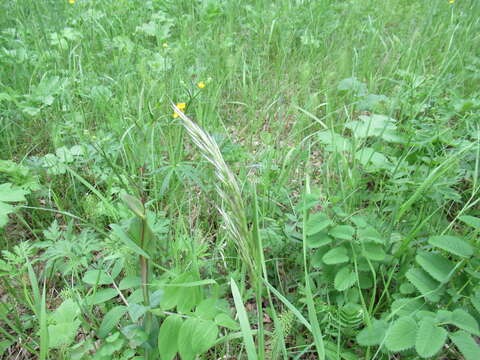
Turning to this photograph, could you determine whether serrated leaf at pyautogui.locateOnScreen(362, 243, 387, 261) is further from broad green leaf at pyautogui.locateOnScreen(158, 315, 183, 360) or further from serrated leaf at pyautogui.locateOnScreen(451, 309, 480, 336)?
broad green leaf at pyautogui.locateOnScreen(158, 315, 183, 360)

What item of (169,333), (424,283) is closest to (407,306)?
(424,283)

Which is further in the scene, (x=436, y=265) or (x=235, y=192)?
(x=436, y=265)

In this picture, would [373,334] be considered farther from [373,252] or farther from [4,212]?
[4,212]

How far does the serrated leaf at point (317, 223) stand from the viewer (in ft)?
4.17

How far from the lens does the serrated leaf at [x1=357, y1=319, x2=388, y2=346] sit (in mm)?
1087

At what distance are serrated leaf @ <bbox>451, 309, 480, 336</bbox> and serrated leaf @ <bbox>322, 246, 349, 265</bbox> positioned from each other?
34 cm

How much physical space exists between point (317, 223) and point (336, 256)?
0.13 metres

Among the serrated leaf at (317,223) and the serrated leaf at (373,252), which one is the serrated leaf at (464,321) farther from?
the serrated leaf at (317,223)

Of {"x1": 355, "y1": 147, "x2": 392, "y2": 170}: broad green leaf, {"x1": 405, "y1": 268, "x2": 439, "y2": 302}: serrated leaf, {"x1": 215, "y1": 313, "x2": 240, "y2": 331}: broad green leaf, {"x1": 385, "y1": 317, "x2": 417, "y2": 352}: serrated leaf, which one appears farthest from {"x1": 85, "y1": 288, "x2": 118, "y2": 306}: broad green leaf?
{"x1": 355, "y1": 147, "x2": 392, "y2": 170}: broad green leaf

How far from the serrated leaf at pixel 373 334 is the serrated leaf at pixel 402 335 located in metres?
0.07

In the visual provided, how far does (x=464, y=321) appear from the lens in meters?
1.01

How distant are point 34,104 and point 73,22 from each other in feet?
4.46

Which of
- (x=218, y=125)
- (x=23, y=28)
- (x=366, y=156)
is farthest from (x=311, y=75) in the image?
(x=23, y=28)

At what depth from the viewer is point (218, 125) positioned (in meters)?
2.31
